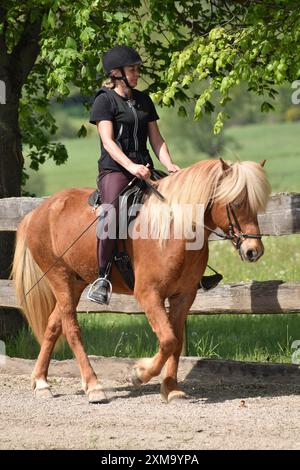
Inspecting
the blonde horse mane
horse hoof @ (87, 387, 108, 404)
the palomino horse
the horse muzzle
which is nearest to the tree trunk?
the palomino horse

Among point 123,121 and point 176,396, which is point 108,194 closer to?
point 123,121

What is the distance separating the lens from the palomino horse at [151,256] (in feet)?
23.4

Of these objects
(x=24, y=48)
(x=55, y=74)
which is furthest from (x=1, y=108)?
(x=55, y=74)

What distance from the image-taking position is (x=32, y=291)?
342 inches

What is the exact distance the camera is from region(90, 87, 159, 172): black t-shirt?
25.0 ft

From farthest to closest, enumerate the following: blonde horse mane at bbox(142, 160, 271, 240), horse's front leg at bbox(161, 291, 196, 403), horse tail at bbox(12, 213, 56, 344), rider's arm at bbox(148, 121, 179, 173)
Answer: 1. horse tail at bbox(12, 213, 56, 344)
2. rider's arm at bbox(148, 121, 179, 173)
3. horse's front leg at bbox(161, 291, 196, 403)
4. blonde horse mane at bbox(142, 160, 271, 240)

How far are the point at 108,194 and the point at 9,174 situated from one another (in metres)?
3.63

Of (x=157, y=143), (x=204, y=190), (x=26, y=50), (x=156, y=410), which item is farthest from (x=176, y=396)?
(x=26, y=50)

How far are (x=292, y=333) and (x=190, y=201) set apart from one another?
12.2ft

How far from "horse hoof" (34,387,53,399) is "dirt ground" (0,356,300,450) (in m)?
0.08

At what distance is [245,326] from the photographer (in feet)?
37.0

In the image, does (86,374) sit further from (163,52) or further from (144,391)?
(163,52)

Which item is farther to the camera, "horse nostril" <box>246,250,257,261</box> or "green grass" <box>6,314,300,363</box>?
"green grass" <box>6,314,300,363</box>

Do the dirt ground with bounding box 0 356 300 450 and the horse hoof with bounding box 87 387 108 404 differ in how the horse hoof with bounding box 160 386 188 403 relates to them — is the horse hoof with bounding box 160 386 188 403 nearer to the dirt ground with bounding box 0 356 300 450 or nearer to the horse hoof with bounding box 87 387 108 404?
the dirt ground with bounding box 0 356 300 450
